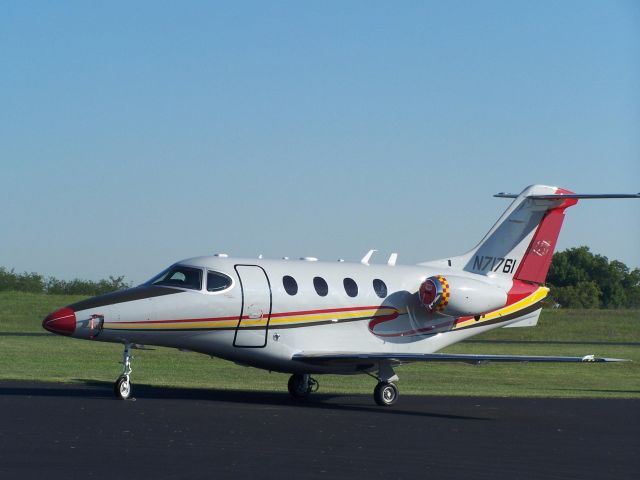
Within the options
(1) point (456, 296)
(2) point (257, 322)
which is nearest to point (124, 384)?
(2) point (257, 322)

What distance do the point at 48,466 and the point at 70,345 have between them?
3357 centimetres

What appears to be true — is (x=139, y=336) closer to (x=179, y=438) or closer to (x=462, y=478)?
(x=179, y=438)

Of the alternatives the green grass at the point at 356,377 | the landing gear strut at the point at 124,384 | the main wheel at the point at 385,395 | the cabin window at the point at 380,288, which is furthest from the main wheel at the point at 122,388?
the cabin window at the point at 380,288

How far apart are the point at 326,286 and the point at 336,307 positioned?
54 centimetres

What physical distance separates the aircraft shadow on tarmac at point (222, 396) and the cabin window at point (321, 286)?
249 centimetres

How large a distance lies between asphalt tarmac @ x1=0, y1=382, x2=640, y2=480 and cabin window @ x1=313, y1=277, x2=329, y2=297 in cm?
250

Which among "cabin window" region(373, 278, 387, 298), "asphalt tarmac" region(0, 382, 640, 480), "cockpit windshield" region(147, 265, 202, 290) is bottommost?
"asphalt tarmac" region(0, 382, 640, 480)

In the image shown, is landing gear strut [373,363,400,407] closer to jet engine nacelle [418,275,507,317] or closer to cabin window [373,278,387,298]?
cabin window [373,278,387,298]

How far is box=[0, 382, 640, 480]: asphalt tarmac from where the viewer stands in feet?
46.3

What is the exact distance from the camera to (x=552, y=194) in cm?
2992

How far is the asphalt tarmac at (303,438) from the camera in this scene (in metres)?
14.1

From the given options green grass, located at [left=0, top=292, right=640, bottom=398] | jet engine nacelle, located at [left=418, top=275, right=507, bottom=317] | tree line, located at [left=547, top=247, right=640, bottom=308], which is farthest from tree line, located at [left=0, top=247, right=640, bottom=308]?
jet engine nacelle, located at [left=418, top=275, right=507, bottom=317]

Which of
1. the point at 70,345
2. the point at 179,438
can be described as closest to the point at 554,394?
the point at 179,438

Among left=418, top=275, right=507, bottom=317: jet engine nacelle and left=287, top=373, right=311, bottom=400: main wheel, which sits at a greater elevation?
left=418, top=275, right=507, bottom=317: jet engine nacelle
